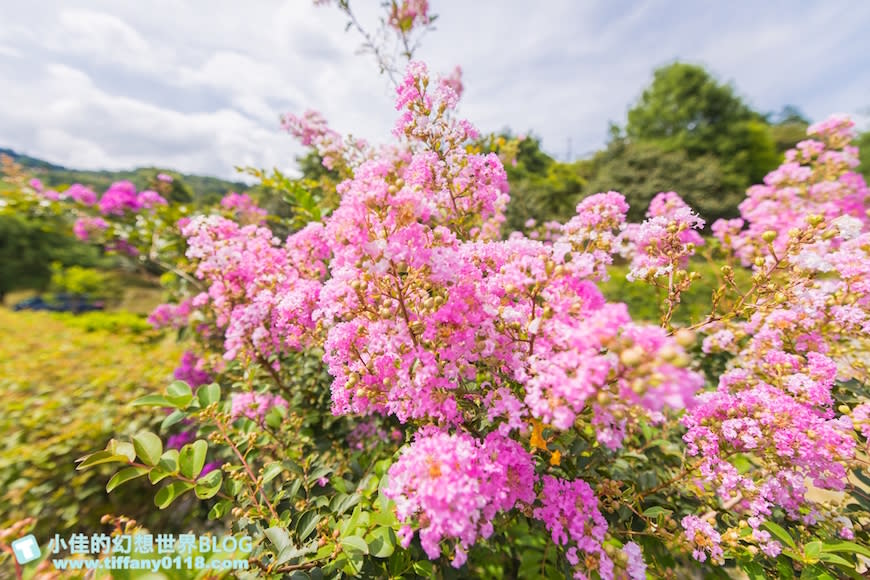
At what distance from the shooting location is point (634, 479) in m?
1.76

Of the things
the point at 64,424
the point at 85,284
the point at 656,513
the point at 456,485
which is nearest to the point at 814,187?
the point at 656,513

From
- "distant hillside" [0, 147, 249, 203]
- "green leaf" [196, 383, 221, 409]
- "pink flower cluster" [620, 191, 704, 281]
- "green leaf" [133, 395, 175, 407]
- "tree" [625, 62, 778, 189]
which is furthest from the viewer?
"distant hillside" [0, 147, 249, 203]

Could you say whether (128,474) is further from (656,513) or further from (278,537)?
(656,513)

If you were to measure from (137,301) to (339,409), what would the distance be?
75.8 ft

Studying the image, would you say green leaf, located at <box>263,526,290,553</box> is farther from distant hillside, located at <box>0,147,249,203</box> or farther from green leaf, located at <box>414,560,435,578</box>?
distant hillside, located at <box>0,147,249,203</box>

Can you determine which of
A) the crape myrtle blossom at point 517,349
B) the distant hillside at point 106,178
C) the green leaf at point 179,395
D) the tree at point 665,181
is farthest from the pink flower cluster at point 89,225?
the distant hillside at point 106,178

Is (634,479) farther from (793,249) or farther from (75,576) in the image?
(75,576)

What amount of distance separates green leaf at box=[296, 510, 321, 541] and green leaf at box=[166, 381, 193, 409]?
2.79 ft

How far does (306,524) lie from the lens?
1.34 metres

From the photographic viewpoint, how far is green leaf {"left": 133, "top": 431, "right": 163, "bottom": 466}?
4.29 feet

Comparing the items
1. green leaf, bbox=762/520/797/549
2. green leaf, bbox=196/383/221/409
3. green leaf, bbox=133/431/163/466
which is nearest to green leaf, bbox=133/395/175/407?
green leaf, bbox=196/383/221/409

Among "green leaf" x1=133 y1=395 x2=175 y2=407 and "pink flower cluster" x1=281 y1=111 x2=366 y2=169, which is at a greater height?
"pink flower cluster" x1=281 y1=111 x2=366 y2=169

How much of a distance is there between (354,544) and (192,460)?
2.75 feet

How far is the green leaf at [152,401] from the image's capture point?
1.54 m
